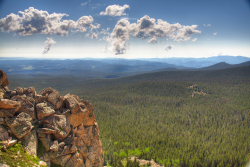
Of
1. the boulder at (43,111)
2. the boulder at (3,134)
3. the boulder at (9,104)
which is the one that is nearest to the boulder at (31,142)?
the boulder at (3,134)

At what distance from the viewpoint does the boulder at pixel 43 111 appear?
103ft

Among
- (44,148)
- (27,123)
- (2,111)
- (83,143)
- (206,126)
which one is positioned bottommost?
(206,126)

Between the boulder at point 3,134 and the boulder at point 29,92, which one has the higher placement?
the boulder at point 29,92

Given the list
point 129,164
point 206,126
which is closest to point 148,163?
point 129,164

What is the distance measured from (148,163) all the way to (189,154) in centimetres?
2036

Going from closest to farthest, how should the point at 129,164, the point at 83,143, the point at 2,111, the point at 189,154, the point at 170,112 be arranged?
the point at 2,111 < the point at 83,143 < the point at 129,164 < the point at 189,154 < the point at 170,112

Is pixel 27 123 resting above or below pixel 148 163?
above

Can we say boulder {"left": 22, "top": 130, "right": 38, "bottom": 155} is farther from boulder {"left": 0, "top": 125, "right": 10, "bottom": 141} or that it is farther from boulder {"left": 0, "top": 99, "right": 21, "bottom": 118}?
boulder {"left": 0, "top": 99, "right": 21, "bottom": 118}

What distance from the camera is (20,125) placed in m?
26.7

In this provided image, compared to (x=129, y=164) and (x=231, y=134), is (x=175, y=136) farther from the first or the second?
(x=129, y=164)

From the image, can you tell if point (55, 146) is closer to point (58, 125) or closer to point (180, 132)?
point (58, 125)

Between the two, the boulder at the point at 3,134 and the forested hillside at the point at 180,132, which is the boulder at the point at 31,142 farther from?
the forested hillside at the point at 180,132

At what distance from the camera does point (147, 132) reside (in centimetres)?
11319

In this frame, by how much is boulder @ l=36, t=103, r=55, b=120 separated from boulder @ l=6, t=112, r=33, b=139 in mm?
2450
